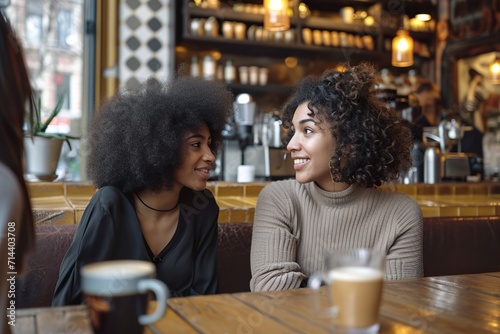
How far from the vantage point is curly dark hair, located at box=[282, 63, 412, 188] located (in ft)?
5.64

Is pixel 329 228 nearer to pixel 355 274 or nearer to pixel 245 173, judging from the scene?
pixel 355 274

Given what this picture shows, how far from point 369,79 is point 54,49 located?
380cm

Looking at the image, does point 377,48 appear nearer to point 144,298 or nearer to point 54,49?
A: point 54,49

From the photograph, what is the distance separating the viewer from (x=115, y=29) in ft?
15.1

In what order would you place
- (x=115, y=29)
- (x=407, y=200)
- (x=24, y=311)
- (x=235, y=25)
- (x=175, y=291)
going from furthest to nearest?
(x=235, y=25), (x=115, y=29), (x=407, y=200), (x=175, y=291), (x=24, y=311)

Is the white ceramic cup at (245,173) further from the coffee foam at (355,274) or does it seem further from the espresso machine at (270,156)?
the coffee foam at (355,274)

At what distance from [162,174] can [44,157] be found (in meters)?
0.90

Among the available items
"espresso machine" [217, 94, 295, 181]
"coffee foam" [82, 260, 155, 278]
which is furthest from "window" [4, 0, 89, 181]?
"coffee foam" [82, 260, 155, 278]

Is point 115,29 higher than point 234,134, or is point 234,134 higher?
point 115,29

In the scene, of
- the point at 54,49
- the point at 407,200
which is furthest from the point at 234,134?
the point at 54,49

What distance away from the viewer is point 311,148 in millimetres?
1718

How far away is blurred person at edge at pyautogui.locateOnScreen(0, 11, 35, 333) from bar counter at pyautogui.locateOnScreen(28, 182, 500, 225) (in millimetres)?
1177

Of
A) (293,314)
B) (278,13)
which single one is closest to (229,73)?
(278,13)

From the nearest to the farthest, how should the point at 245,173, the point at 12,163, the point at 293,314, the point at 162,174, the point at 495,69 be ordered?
the point at 12,163, the point at 293,314, the point at 162,174, the point at 245,173, the point at 495,69
